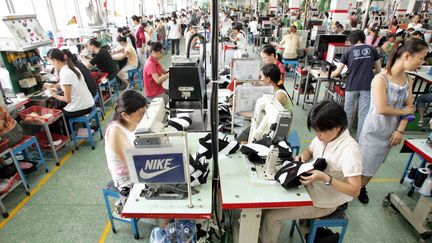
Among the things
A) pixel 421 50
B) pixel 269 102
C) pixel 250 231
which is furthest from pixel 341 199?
pixel 421 50

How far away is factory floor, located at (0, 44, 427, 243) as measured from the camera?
7.77ft

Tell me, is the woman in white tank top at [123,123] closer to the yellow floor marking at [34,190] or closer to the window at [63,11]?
the yellow floor marking at [34,190]

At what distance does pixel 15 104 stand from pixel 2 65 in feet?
2.21

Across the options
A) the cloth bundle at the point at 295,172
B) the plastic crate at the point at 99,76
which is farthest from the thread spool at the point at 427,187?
the plastic crate at the point at 99,76

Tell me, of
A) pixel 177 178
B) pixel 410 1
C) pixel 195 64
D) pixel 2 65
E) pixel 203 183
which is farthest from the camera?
pixel 410 1

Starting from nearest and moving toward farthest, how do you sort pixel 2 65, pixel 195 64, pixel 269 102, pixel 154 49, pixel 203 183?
pixel 203 183
pixel 269 102
pixel 195 64
pixel 2 65
pixel 154 49

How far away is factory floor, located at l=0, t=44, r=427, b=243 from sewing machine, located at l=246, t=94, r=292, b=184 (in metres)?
1.02

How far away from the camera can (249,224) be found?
1693 millimetres

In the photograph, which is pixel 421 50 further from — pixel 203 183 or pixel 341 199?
pixel 203 183

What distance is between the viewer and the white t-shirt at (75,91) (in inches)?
129

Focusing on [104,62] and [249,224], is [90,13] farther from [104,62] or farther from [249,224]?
[249,224]

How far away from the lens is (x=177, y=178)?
4.79 feet

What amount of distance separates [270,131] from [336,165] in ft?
1.57

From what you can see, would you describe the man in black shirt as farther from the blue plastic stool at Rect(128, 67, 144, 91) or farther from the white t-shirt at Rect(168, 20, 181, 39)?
the white t-shirt at Rect(168, 20, 181, 39)
